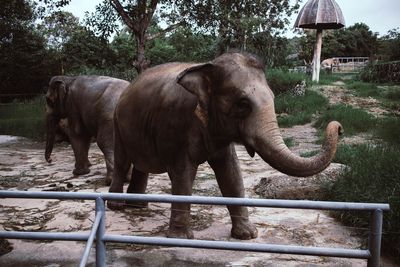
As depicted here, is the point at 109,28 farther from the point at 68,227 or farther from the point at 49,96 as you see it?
the point at 68,227

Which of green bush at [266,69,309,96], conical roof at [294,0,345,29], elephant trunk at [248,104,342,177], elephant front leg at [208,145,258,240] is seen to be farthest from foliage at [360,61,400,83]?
elephant trunk at [248,104,342,177]

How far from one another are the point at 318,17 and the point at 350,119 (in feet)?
31.1

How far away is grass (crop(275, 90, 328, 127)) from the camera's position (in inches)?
451

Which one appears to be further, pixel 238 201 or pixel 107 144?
pixel 107 144

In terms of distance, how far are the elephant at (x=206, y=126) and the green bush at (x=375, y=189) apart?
1.08 m

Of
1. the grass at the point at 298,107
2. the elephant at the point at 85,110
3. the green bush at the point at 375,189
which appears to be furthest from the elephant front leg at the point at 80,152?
the grass at the point at 298,107

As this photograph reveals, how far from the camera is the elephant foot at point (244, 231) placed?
3.76 m

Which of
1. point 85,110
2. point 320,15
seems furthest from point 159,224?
point 320,15

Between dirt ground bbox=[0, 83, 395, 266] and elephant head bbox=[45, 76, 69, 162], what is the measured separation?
0.70m

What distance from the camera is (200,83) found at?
3170 millimetres

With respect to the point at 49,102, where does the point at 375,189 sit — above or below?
below

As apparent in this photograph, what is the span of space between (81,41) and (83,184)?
12672 millimetres

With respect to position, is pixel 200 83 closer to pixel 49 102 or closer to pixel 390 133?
pixel 49 102

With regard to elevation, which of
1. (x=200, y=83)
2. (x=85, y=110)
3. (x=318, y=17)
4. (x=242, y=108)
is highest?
(x=318, y=17)
